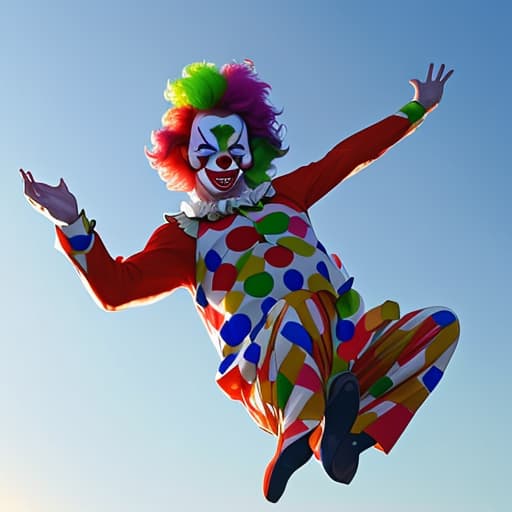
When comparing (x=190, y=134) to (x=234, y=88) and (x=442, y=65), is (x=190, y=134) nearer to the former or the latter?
(x=234, y=88)

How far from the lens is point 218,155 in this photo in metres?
4.83

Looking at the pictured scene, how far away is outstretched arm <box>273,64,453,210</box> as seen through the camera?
5.00m

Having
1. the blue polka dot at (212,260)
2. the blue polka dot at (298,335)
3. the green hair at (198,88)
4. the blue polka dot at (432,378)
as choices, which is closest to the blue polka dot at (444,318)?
the blue polka dot at (432,378)

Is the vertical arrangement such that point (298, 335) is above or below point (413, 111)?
below

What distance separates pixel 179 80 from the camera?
5.02 metres

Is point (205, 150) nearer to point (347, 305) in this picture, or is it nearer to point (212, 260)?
point (212, 260)

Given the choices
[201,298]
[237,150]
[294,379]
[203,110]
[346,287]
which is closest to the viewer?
[294,379]

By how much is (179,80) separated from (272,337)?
4.55 feet

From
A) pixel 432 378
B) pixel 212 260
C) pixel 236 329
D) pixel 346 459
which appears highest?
pixel 212 260

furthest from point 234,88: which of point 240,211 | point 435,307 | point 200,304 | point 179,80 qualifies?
point 435,307

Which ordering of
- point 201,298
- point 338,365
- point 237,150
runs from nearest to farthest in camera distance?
point 338,365 < point 201,298 < point 237,150

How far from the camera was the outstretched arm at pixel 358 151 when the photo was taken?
500 cm

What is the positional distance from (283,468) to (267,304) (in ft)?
2.43

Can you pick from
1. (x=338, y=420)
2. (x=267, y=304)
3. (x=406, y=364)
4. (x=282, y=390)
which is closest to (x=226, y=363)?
(x=267, y=304)
